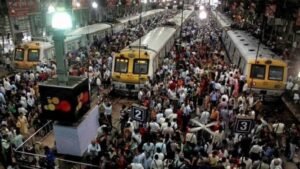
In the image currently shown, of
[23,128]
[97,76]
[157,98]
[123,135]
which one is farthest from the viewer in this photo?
[97,76]

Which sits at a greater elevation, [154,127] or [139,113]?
[139,113]

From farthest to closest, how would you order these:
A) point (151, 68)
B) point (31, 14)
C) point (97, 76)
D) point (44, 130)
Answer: point (31, 14) < point (97, 76) < point (151, 68) < point (44, 130)

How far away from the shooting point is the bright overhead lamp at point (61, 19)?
888cm

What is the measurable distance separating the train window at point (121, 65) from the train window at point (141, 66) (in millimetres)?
482

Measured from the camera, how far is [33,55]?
20594mm

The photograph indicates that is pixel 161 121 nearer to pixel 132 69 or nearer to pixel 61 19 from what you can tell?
pixel 61 19

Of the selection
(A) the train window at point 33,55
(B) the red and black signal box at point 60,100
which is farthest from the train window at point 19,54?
(B) the red and black signal box at point 60,100

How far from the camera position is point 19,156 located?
11078mm

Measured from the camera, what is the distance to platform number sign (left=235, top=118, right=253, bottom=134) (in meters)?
10.1

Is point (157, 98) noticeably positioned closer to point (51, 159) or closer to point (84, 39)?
point (51, 159)

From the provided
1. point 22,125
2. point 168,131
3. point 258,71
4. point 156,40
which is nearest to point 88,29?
point 156,40

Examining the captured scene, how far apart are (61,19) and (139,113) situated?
380 cm

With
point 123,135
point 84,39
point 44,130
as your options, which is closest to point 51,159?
point 123,135

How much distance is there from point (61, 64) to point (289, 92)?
44.8ft
